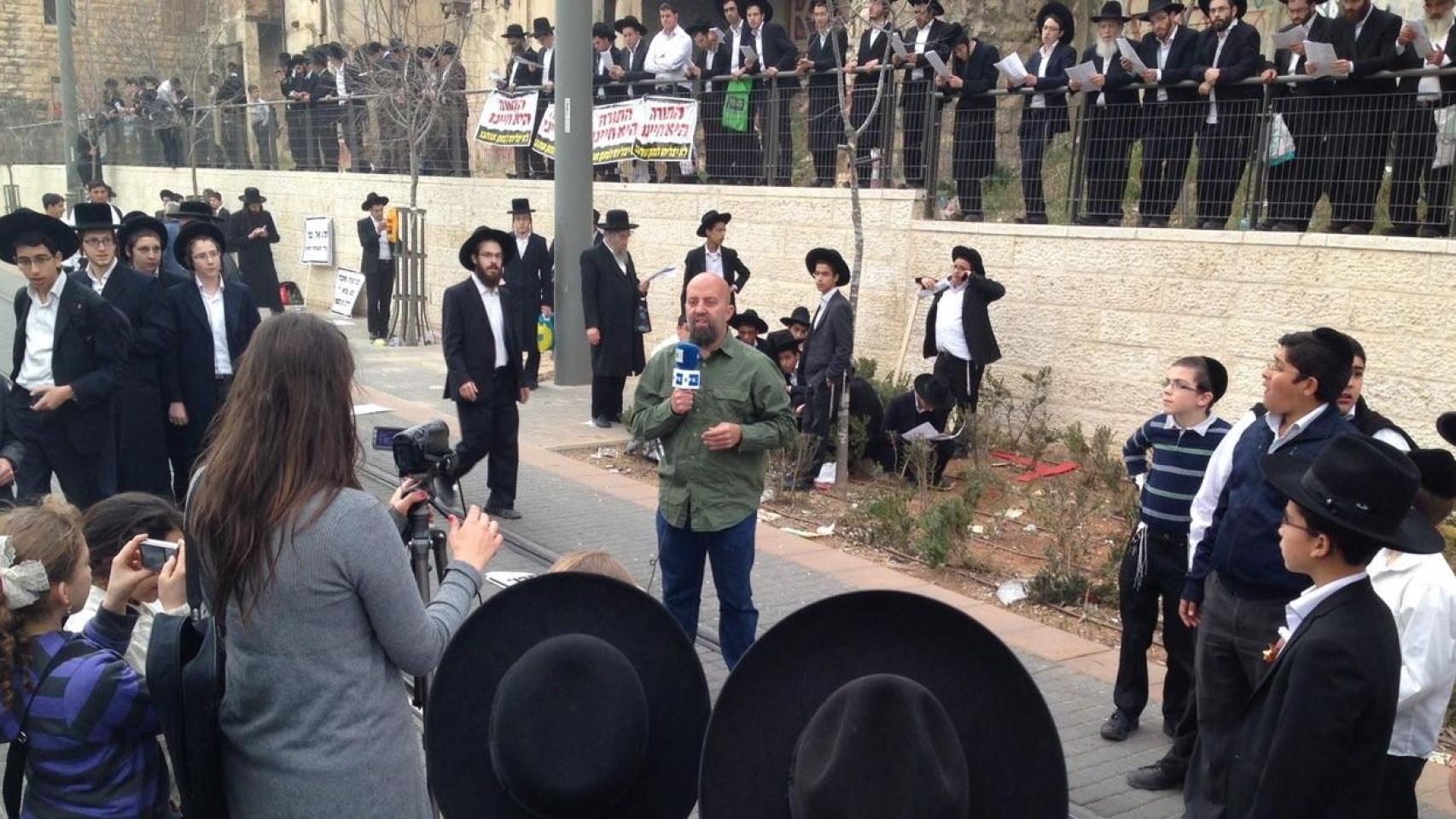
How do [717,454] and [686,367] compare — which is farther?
[717,454]

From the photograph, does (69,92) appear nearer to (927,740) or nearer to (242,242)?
(242,242)

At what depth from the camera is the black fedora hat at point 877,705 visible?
2125 millimetres

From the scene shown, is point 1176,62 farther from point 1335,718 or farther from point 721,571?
point 1335,718


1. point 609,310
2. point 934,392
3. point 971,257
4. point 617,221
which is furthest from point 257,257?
point 934,392

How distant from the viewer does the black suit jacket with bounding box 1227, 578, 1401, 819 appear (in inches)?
111

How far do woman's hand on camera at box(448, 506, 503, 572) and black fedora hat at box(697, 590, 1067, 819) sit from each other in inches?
38.9

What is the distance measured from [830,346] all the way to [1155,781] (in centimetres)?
540

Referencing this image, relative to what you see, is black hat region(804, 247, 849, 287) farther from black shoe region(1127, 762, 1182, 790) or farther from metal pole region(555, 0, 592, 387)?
black shoe region(1127, 762, 1182, 790)

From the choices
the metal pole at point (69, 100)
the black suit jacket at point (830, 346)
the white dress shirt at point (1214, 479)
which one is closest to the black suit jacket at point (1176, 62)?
the black suit jacket at point (830, 346)

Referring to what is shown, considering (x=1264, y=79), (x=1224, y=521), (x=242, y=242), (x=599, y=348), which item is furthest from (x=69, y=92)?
(x=1224, y=521)

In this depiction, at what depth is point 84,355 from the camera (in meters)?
7.06

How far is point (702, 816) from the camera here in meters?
2.27

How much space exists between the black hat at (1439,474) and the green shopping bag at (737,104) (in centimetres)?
1162

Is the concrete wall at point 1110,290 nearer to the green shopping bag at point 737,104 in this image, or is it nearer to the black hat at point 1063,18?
the green shopping bag at point 737,104
